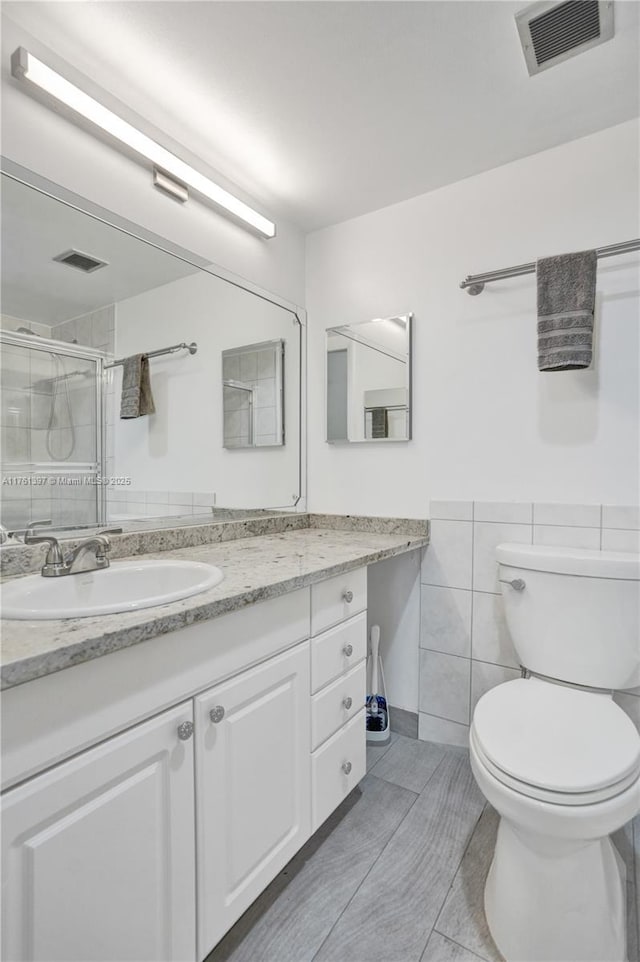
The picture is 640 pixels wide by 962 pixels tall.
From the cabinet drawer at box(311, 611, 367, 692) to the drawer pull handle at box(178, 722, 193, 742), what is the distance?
43 centimetres

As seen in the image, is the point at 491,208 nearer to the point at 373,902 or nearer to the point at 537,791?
the point at 537,791

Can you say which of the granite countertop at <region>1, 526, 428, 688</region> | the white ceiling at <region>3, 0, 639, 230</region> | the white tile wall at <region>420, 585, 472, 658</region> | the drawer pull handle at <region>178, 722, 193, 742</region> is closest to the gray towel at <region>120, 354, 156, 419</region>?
the granite countertop at <region>1, 526, 428, 688</region>

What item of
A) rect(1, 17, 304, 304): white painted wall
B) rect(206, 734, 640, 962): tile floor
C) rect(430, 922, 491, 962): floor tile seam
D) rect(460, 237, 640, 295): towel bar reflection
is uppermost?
rect(1, 17, 304, 304): white painted wall

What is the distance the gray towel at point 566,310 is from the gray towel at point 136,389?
1281 mm

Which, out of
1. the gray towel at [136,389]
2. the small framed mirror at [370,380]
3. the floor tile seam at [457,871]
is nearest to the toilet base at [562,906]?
the floor tile seam at [457,871]

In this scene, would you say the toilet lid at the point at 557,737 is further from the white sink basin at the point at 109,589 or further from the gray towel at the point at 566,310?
the gray towel at the point at 566,310

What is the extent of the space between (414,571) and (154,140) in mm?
1752

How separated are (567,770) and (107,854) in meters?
0.88

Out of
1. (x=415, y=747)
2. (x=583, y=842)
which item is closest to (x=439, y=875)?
(x=583, y=842)

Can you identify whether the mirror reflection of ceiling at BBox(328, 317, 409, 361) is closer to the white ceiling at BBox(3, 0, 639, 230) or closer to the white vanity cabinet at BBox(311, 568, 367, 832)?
the white ceiling at BBox(3, 0, 639, 230)

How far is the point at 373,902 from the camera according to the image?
1143 millimetres

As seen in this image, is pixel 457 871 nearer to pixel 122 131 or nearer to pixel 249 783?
pixel 249 783

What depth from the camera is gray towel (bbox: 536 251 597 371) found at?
1.37 metres

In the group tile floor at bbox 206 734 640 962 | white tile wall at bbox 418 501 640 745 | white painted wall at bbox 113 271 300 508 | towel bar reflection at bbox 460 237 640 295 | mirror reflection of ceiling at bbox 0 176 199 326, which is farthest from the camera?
white tile wall at bbox 418 501 640 745
